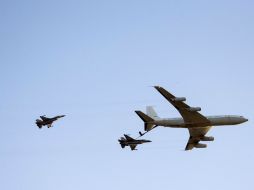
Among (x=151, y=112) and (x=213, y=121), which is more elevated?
(x=151, y=112)

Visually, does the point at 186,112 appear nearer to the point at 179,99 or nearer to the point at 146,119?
the point at 179,99

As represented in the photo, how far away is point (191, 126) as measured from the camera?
396 ft

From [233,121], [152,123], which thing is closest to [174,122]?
[152,123]

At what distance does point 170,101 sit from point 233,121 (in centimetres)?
1494

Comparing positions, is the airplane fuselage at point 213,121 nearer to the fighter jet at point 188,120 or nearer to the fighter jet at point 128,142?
the fighter jet at point 188,120

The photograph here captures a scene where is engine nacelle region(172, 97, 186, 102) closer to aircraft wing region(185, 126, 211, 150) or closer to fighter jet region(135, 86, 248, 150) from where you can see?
fighter jet region(135, 86, 248, 150)

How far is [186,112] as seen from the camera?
383 ft

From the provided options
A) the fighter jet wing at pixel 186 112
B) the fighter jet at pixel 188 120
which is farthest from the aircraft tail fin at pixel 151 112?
the fighter jet wing at pixel 186 112

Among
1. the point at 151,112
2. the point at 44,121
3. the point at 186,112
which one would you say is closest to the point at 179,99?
the point at 186,112

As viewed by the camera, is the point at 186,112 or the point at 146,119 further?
the point at 146,119

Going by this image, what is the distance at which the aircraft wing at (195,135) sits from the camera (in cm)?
12825

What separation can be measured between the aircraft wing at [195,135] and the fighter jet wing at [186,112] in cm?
763

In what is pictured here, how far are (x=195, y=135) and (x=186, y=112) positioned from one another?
1460 centimetres

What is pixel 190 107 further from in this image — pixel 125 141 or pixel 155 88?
pixel 125 141
